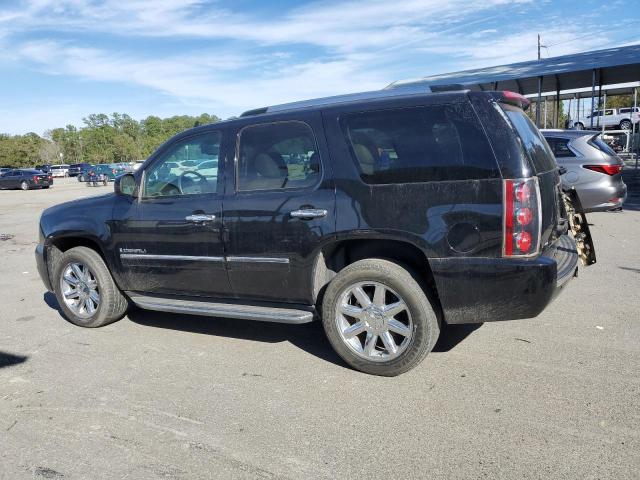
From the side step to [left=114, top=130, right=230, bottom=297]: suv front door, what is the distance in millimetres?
85

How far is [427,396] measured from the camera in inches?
142

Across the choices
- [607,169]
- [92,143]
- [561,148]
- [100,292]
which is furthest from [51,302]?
[92,143]

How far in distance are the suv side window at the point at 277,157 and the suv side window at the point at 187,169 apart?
28cm

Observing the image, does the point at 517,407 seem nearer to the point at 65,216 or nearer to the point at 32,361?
the point at 32,361

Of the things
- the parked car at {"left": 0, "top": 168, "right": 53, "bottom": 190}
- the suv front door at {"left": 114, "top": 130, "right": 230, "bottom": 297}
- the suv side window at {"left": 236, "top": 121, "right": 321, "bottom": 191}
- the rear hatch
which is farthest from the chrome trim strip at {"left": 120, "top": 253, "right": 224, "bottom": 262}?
the parked car at {"left": 0, "top": 168, "right": 53, "bottom": 190}

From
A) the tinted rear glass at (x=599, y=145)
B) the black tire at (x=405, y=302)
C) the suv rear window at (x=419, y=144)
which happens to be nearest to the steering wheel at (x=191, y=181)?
the suv rear window at (x=419, y=144)

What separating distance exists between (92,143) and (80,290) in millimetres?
107271

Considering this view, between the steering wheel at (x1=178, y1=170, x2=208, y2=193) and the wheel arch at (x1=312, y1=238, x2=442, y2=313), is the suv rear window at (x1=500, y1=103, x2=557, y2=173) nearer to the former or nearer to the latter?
the wheel arch at (x1=312, y1=238, x2=442, y2=313)

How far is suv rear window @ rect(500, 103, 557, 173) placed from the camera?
144 inches

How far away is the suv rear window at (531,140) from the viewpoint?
3.65m

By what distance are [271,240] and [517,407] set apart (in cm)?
204

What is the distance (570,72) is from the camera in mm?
18281

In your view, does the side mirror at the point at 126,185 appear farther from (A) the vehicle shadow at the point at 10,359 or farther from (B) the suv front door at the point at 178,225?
(A) the vehicle shadow at the point at 10,359

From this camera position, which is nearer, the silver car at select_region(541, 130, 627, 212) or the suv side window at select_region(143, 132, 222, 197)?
the suv side window at select_region(143, 132, 222, 197)
